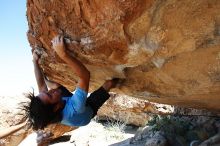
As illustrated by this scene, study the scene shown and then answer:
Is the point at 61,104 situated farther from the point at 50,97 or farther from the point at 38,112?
the point at 38,112

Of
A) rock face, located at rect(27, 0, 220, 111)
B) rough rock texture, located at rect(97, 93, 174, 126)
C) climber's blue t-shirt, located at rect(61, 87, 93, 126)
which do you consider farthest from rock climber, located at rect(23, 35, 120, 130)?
rough rock texture, located at rect(97, 93, 174, 126)

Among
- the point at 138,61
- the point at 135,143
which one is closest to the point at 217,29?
the point at 138,61

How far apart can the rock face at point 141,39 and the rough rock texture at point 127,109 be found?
19.2 feet

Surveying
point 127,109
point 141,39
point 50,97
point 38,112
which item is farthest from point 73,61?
point 127,109

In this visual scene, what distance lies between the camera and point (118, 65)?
4008 mm

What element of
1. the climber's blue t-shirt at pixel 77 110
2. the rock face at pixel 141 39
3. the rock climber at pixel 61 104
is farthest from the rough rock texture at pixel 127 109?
the rock climber at pixel 61 104

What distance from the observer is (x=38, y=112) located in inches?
146

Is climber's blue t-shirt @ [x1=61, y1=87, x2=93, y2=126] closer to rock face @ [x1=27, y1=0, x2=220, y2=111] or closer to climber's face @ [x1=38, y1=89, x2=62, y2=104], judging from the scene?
climber's face @ [x1=38, y1=89, x2=62, y2=104]

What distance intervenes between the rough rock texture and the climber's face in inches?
255

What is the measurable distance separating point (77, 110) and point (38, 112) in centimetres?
42

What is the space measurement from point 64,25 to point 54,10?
193mm

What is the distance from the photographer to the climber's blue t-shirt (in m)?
3.77

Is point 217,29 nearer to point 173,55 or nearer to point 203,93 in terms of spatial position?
point 173,55

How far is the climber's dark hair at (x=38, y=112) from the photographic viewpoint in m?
3.72
